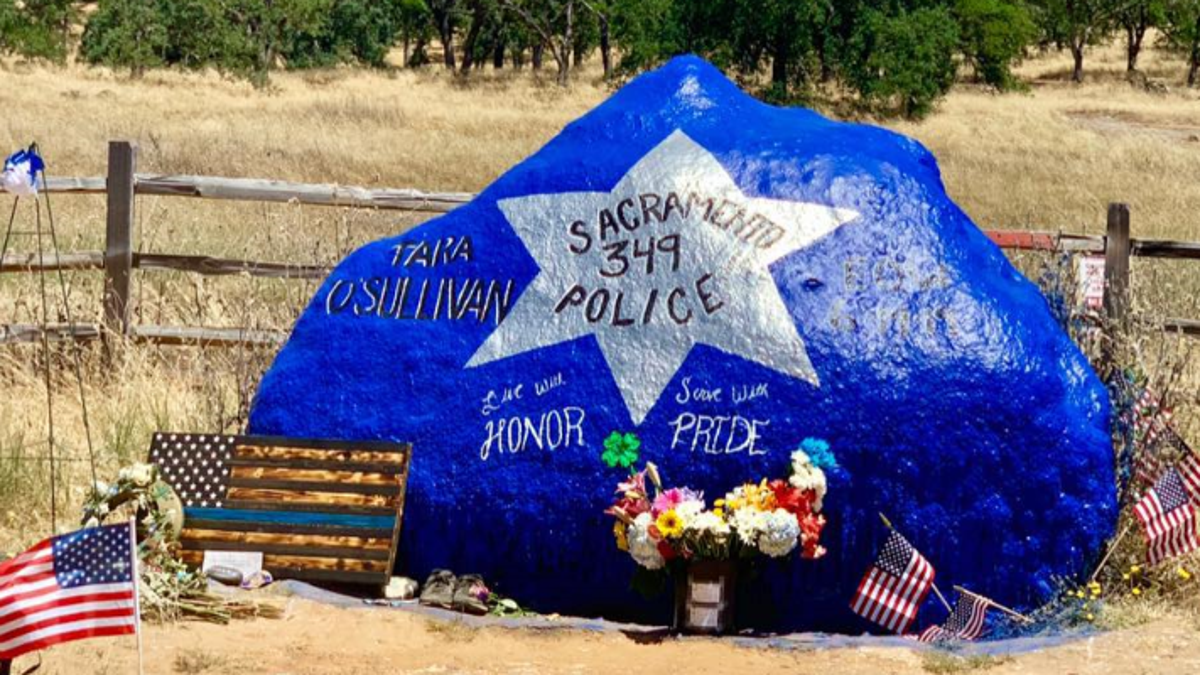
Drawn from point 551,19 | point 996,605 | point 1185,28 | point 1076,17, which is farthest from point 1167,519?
point 1076,17

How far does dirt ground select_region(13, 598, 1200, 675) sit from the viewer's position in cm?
586

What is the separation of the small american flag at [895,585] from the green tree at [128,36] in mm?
36283

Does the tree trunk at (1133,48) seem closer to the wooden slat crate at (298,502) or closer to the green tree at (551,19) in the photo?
the green tree at (551,19)

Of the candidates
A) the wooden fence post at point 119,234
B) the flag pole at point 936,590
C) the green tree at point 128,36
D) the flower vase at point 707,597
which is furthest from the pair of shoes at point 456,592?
the green tree at point 128,36

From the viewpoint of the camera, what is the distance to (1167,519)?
6648 millimetres

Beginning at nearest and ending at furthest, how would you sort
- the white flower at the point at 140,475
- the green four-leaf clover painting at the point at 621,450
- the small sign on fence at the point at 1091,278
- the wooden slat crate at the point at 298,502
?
the green four-leaf clover painting at the point at 621,450
the white flower at the point at 140,475
the wooden slat crate at the point at 298,502
the small sign on fence at the point at 1091,278

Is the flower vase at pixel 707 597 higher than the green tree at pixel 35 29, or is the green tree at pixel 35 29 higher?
the flower vase at pixel 707 597

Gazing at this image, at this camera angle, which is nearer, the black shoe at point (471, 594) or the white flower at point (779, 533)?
the white flower at point (779, 533)

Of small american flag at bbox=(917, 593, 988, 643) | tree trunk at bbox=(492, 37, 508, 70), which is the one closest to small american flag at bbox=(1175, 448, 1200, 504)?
small american flag at bbox=(917, 593, 988, 643)

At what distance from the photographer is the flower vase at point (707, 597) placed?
20.5 ft

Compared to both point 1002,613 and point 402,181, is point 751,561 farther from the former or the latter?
point 402,181

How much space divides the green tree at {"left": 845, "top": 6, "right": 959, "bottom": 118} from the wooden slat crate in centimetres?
2702

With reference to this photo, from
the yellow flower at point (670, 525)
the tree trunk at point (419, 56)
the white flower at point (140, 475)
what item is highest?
the yellow flower at point (670, 525)

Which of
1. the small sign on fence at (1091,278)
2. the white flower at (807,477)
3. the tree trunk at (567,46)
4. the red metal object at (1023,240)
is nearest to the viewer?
the white flower at (807,477)
